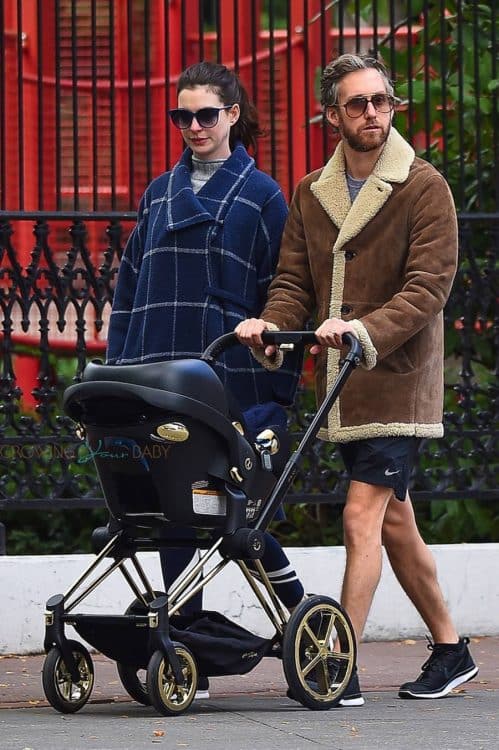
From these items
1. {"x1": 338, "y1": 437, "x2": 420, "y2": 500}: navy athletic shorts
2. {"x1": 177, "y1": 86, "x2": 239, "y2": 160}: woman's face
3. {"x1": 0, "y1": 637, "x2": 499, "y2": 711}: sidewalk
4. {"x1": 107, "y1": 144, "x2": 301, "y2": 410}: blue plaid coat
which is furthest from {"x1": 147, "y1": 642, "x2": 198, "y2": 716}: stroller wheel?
{"x1": 177, "y1": 86, "x2": 239, "y2": 160}: woman's face

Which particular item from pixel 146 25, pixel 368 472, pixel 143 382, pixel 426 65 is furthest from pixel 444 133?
pixel 143 382

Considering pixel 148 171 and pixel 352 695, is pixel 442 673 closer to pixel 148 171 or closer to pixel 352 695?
pixel 352 695

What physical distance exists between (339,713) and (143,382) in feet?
3.86

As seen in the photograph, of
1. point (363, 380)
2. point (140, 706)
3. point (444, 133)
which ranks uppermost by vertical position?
point (444, 133)

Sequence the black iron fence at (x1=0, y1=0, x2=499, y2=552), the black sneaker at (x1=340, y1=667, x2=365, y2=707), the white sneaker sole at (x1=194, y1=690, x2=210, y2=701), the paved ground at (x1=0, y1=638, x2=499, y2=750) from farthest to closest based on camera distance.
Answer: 1. the black iron fence at (x1=0, y1=0, x2=499, y2=552)
2. the white sneaker sole at (x1=194, y1=690, x2=210, y2=701)
3. the black sneaker at (x1=340, y1=667, x2=365, y2=707)
4. the paved ground at (x1=0, y1=638, x2=499, y2=750)

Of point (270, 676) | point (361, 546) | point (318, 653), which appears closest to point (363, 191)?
point (361, 546)

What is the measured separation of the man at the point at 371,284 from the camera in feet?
18.0

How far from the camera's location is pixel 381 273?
18.2ft

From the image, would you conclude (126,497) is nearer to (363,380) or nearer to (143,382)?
(143,382)

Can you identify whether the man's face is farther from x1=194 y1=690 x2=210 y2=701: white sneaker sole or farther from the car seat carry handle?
x1=194 y1=690 x2=210 y2=701: white sneaker sole

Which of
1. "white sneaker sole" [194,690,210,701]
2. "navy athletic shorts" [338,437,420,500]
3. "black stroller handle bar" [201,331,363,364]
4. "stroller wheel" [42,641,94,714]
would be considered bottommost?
"white sneaker sole" [194,690,210,701]

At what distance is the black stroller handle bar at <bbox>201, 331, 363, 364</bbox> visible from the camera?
207 inches

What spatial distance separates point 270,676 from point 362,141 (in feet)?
6.83

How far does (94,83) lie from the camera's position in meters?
7.39
